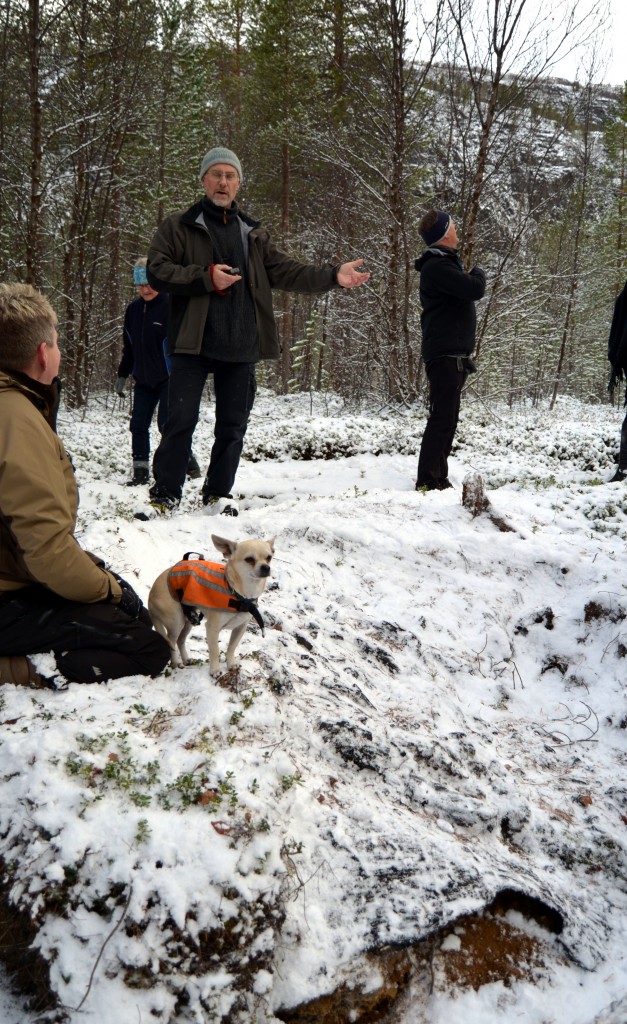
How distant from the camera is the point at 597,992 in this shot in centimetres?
254

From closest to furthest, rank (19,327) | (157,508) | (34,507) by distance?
(34,507)
(19,327)
(157,508)

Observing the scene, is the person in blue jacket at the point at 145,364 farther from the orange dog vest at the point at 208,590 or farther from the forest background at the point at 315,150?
the orange dog vest at the point at 208,590

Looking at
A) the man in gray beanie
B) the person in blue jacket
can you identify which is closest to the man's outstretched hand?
the man in gray beanie

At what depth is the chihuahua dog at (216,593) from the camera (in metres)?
3.13

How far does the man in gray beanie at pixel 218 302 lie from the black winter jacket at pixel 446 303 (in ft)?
4.51

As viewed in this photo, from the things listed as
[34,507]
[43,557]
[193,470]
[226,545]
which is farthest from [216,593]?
[193,470]

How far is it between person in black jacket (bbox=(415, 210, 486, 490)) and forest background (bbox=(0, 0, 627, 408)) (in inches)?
173

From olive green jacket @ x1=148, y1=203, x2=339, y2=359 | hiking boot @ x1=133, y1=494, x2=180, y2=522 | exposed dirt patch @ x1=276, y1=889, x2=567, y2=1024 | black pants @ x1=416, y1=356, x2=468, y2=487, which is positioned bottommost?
exposed dirt patch @ x1=276, y1=889, x2=567, y2=1024

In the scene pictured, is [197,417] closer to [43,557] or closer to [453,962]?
[43,557]

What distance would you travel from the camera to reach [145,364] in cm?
851

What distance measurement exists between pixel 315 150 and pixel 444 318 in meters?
9.25

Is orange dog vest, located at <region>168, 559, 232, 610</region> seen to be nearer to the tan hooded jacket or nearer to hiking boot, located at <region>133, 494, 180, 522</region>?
the tan hooded jacket

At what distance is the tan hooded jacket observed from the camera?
106 inches

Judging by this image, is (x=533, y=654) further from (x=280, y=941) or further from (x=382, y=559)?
(x=280, y=941)
